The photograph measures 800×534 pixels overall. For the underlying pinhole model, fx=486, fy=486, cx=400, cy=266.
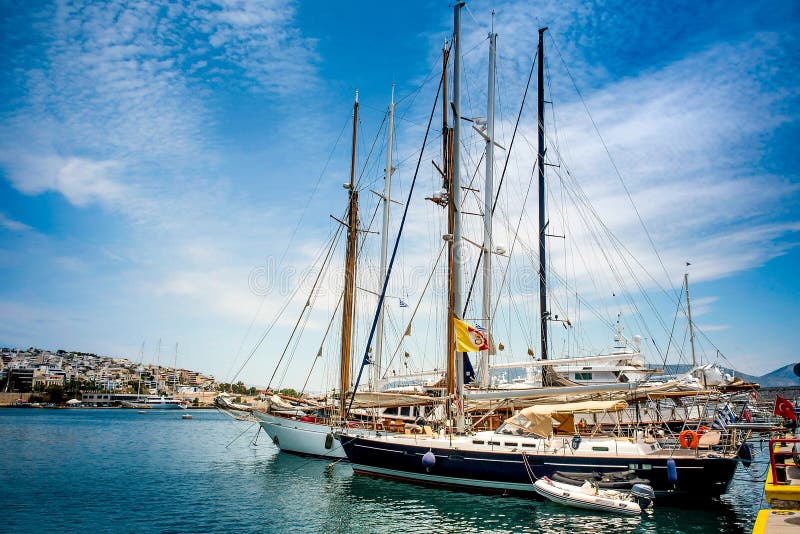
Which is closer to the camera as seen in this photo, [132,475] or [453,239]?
[453,239]

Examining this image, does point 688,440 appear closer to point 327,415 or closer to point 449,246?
point 449,246

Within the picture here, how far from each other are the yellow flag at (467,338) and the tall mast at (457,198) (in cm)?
88

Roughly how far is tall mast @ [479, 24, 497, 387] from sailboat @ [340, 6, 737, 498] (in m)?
4.66

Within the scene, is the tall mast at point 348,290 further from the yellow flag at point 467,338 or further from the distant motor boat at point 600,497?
the distant motor boat at point 600,497

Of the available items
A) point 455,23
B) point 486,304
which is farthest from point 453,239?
point 455,23

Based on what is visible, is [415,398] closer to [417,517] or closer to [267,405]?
[417,517]

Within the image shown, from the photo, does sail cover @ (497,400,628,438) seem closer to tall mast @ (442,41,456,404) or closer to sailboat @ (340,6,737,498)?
sailboat @ (340,6,737,498)

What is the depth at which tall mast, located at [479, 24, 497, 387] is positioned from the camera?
30.9m

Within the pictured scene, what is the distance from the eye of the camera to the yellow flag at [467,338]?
24531mm

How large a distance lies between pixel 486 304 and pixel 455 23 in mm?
16949

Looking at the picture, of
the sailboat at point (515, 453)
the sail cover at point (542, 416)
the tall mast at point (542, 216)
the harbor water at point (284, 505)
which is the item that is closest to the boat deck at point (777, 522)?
the harbor water at point (284, 505)

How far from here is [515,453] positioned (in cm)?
2225

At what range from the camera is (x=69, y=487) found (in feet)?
89.7

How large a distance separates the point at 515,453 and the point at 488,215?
1680 centimetres
